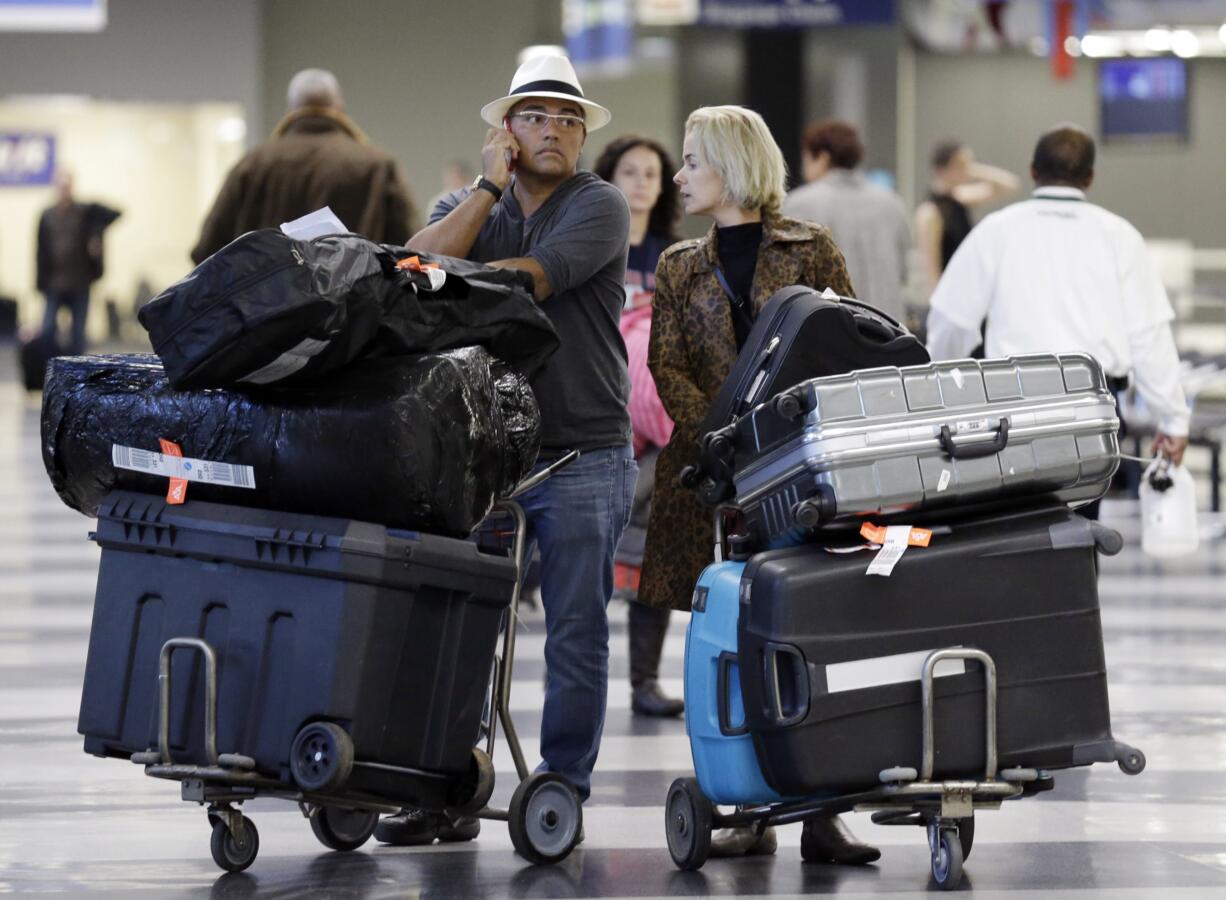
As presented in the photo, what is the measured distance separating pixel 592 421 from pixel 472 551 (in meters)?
0.78

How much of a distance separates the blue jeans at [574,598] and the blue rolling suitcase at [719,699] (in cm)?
46

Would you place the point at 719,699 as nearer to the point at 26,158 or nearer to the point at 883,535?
the point at 883,535

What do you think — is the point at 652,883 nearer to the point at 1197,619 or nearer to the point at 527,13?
the point at 1197,619

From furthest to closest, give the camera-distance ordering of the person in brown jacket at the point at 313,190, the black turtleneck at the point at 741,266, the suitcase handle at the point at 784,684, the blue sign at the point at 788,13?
the blue sign at the point at 788,13 → the person in brown jacket at the point at 313,190 → the black turtleneck at the point at 741,266 → the suitcase handle at the point at 784,684

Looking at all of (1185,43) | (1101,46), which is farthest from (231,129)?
Answer: (1185,43)

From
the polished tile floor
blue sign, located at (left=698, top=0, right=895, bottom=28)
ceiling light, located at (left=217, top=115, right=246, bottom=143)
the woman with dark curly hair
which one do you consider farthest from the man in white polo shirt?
ceiling light, located at (left=217, top=115, right=246, bottom=143)

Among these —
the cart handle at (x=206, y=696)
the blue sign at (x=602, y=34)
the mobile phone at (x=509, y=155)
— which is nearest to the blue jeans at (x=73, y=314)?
the blue sign at (x=602, y=34)

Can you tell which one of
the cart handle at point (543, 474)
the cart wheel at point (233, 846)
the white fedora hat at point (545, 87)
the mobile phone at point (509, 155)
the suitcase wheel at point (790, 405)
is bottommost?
the cart wheel at point (233, 846)

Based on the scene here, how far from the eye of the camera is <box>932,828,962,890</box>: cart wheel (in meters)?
4.87

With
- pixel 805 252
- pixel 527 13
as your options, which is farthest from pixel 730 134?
pixel 527 13

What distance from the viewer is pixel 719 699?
4949mm

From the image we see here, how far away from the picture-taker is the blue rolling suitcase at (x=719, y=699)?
16.1 feet

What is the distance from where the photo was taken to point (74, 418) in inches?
196

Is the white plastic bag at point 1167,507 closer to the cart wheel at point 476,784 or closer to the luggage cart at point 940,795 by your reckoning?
the luggage cart at point 940,795
